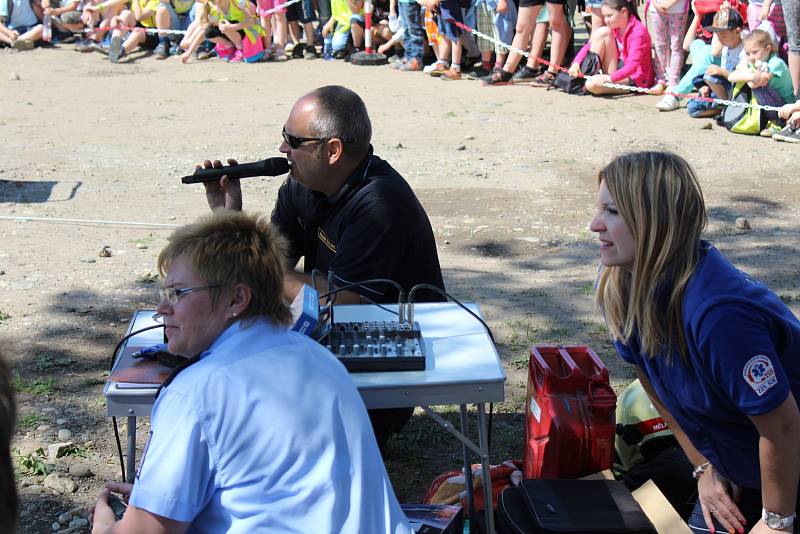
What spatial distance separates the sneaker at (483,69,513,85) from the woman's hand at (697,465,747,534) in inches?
384

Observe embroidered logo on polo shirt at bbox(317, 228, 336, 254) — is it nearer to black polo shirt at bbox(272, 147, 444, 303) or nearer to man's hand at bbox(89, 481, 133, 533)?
black polo shirt at bbox(272, 147, 444, 303)

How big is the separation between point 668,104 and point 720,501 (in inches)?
317

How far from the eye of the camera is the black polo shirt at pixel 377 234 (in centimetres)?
376

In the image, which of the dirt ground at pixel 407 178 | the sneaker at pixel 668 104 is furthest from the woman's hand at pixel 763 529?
the sneaker at pixel 668 104

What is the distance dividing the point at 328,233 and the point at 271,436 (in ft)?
6.27

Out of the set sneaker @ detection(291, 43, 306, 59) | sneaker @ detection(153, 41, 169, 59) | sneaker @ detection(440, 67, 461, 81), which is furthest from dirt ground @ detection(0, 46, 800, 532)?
sneaker @ detection(153, 41, 169, 59)

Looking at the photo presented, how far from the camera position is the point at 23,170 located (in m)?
8.48

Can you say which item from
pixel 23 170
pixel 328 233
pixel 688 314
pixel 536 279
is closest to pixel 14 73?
pixel 23 170

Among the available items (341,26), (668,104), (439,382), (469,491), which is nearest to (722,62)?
(668,104)

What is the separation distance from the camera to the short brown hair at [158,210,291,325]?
94.0 inches

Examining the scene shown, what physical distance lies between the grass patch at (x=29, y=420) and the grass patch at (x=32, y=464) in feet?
0.77

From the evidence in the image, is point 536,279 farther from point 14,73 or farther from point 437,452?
point 14,73

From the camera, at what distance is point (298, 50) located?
15.4 meters

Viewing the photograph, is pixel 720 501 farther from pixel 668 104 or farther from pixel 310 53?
pixel 310 53
